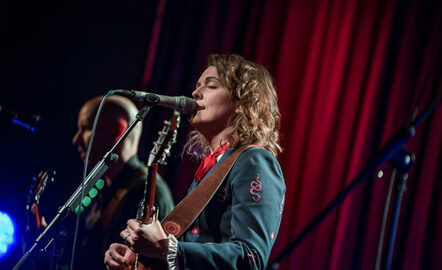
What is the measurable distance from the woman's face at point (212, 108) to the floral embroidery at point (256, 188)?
457 millimetres

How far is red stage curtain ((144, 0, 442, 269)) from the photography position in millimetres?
2826

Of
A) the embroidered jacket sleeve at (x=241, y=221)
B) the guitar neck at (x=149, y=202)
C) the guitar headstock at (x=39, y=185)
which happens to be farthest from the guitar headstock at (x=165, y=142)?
the guitar headstock at (x=39, y=185)

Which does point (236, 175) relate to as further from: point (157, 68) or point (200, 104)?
point (157, 68)

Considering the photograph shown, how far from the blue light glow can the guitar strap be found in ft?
3.64

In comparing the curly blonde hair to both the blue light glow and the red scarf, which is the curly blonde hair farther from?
the blue light glow

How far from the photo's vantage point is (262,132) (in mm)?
1999

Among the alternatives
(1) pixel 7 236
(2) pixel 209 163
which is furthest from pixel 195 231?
(1) pixel 7 236

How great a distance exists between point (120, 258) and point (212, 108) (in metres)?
0.73

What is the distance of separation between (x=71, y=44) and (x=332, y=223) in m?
2.67

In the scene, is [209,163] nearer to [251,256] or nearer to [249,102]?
[249,102]

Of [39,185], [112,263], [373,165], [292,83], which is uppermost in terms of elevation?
[292,83]

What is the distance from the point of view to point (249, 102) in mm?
2070

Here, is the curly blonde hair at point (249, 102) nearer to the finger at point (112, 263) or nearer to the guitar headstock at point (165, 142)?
the guitar headstock at point (165, 142)

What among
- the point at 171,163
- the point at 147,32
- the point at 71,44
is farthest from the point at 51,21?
the point at 171,163
